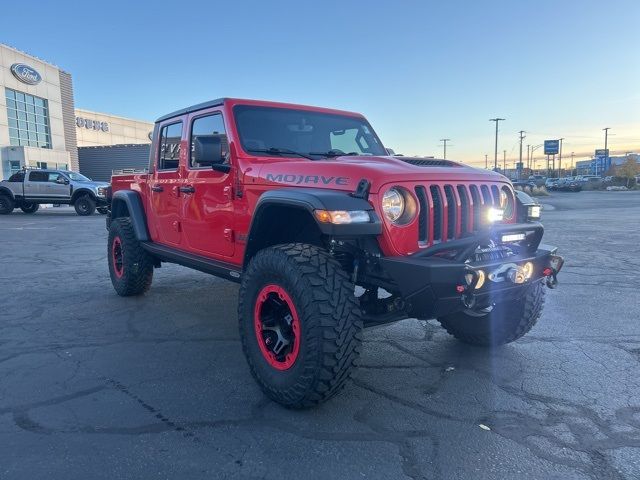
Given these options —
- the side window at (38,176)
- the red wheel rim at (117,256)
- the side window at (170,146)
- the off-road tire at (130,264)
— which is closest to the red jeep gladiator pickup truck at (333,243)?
the side window at (170,146)

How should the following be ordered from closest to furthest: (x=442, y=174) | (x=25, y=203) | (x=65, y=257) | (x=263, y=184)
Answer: (x=442, y=174)
(x=263, y=184)
(x=65, y=257)
(x=25, y=203)

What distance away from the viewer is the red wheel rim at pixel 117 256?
6.14 metres

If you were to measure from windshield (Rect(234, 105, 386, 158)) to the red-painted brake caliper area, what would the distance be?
4.33ft

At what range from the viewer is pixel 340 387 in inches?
119

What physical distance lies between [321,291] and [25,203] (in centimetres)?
2204

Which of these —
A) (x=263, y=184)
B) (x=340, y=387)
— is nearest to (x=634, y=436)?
(x=340, y=387)

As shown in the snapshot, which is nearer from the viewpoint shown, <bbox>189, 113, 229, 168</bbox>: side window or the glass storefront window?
<bbox>189, 113, 229, 168</bbox>: side window

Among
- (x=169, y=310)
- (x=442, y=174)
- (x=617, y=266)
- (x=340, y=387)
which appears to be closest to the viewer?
(x=340, y=387)

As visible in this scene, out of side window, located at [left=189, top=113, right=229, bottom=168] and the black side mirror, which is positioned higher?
side window, located at [left=189, top=113, right=229, bottom=168]

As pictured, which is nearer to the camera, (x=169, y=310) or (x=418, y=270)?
(x=418, y=270)

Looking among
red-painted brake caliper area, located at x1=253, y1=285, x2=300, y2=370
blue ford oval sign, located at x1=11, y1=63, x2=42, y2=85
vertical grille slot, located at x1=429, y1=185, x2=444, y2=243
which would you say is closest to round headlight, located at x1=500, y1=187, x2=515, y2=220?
vertical grille slot, located at x1=429, y1=185, x2=444, y2=243

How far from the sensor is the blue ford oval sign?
31.9 m

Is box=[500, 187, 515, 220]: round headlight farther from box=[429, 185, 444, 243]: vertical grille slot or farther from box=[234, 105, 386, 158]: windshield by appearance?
box=[234, 105, 386, 158]: windshield

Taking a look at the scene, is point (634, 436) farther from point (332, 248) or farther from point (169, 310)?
point (169, 310)
